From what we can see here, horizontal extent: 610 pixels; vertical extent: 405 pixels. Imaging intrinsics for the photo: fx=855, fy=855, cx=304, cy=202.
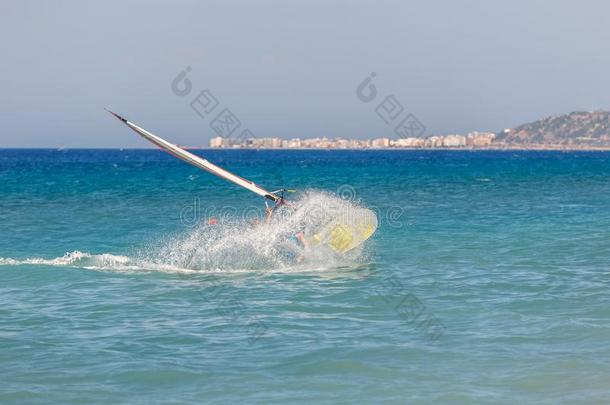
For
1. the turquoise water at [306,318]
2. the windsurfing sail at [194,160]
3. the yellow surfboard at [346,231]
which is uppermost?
the windsurfing sail at [194,160]

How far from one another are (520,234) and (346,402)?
19976 mm

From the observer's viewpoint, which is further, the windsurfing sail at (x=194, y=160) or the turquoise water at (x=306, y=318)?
the windsurfing sail at (x=194, y=160)

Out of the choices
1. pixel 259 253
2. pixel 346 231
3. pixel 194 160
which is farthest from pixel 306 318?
pixel 194 160

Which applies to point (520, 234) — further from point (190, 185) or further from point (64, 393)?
point (190, 185)

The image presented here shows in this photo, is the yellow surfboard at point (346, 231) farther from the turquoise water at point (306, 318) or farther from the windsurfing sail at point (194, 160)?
the windsurfing sail at point (194, 160)

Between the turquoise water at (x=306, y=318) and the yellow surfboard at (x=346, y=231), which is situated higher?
the yellow surfboard at (x=346, y=231)

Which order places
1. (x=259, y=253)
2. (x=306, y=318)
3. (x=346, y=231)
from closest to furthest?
(x=306, y=318)
(x=259, y=253)
(x=346, y=231)

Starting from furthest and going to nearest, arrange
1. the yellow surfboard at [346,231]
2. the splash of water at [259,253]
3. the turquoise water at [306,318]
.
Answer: the yellow surfboard at [346,231], the splash of water at [259,253], the turquoise water at [306,318]

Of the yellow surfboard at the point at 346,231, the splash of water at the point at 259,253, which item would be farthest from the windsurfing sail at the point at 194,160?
the yellow surfboard at the point at 346,231

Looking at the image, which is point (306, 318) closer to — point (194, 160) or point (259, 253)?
Result: point (259, 253)

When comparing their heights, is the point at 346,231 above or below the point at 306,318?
above

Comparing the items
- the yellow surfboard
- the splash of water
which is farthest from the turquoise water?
the yellow surfboard

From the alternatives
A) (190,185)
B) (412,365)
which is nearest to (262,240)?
(412,365)

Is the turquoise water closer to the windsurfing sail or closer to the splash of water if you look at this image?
the splash of water
